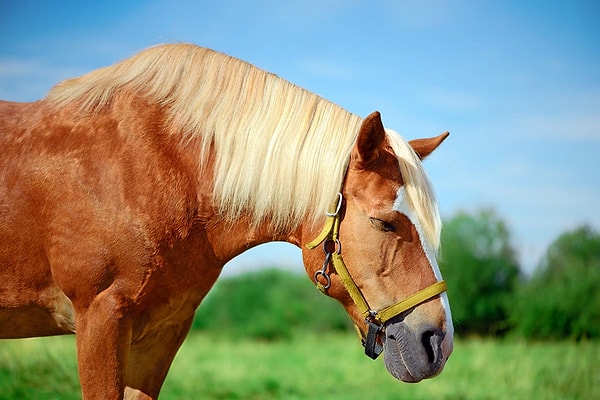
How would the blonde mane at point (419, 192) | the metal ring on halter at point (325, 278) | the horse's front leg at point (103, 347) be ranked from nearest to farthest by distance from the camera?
the horse's front leg at point (103, 347) < the blonde mane at point (419, 192) < the metal ring on halter at point (325, 278)

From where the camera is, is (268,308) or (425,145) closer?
(425,145)

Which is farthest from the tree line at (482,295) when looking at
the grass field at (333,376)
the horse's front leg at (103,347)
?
the horse's front leg at (103,347)

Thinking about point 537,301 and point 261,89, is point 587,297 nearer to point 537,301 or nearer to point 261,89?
point 537,301

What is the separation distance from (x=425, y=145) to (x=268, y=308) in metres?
18.0

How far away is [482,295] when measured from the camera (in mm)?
17172

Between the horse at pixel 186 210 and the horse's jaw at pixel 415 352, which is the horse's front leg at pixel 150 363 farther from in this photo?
the horse's jaw at pixel 415 352

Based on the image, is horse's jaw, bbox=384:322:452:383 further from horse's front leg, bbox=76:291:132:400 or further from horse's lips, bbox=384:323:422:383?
horse's front leg, bbox=76:291:132:400

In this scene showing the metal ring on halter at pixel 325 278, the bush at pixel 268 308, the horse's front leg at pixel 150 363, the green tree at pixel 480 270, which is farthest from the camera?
the bush at pixel 268 308

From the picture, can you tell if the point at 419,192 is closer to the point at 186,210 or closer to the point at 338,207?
the point at 338,207

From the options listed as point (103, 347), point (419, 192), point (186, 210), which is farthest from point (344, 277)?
point (103, 347)

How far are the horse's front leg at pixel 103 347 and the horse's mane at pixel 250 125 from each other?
0.76m

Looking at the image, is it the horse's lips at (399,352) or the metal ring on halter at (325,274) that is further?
the metal ring on halter at (325,274)

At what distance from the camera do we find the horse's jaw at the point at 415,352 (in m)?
2.83

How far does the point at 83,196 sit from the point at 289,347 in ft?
45.3
